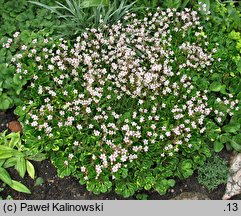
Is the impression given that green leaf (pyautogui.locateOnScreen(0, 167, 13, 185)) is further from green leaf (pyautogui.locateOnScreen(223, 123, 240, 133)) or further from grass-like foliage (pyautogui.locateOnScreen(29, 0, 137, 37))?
green leaf (pyautogui.locateOnScreen(223, 123, 240, 133))

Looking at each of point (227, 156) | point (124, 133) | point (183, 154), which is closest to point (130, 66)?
point (124, 133)

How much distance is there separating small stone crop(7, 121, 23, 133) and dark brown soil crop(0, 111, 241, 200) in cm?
48

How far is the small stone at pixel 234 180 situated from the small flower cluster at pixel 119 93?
1.85 feet

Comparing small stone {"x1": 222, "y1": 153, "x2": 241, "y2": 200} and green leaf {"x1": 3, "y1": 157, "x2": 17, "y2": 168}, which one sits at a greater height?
small stone {"x1": 222, "y1": 153, "x2": 241, "y2": 200}

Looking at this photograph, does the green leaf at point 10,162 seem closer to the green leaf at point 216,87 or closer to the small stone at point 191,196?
the small stone at point 191,196

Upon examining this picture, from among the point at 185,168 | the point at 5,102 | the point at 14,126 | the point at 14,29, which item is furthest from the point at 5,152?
the point at 185,168

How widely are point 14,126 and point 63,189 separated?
984mm

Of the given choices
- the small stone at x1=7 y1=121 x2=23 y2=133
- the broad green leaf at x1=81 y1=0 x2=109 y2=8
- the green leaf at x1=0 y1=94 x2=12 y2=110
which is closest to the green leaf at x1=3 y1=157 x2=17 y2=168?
the small stone at x1=7 y1=121 x2=23 y2=133

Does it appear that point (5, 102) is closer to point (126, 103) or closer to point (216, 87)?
point (126, 103)

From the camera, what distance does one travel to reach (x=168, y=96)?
5566 millimetres

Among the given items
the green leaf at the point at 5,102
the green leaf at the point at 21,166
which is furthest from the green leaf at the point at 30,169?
the green leaf at the point at 5,102

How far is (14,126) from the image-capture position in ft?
18.4

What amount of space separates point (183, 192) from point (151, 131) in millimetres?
793

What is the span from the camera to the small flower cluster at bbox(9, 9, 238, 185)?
520 cm
